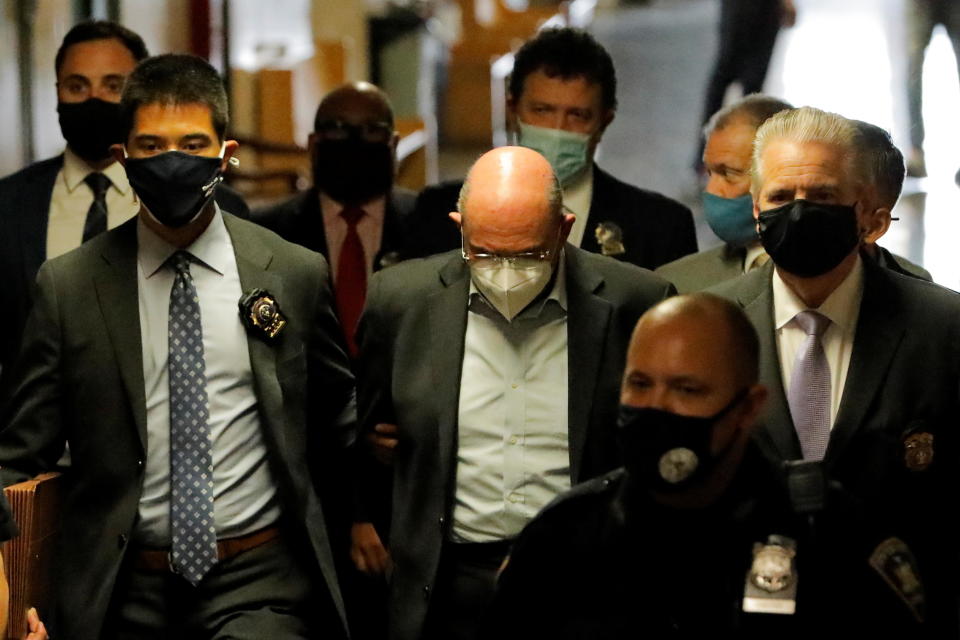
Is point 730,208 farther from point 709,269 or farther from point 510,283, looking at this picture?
point 510,283


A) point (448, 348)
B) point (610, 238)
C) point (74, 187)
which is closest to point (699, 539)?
point (448, 348)

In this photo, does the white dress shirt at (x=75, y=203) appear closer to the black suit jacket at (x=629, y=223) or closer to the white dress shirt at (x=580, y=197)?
the black suit jacket at (x=629, y=223)

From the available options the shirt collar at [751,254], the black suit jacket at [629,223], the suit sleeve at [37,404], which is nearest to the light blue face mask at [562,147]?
the black suit jacket at [629,223]

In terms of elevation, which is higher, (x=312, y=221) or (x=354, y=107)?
(x=354, y=107)

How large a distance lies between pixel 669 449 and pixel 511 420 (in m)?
0.86

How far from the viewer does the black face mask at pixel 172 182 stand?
144 inches

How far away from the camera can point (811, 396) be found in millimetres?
3461

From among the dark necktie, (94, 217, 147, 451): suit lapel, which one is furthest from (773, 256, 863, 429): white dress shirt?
the dark necktie

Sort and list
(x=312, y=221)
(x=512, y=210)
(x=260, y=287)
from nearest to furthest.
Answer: (x=512, y=210)
(x=260, y=287)
(x=312, y=221)

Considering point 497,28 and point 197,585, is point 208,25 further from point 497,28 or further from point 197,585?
point 197,585

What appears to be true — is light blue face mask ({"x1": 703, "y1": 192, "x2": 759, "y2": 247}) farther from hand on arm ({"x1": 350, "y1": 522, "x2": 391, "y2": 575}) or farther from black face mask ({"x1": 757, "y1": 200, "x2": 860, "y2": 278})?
hand on arm ({"x1": 350, "y1": 522, "x2": 391, "y2": 575})

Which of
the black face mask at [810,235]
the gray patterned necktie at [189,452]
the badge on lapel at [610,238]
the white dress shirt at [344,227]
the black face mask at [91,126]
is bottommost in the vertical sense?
the gray patterned necktie at [189,452]

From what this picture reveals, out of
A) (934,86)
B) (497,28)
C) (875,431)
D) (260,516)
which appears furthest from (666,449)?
(497,28)

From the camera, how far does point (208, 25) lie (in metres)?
9.38
